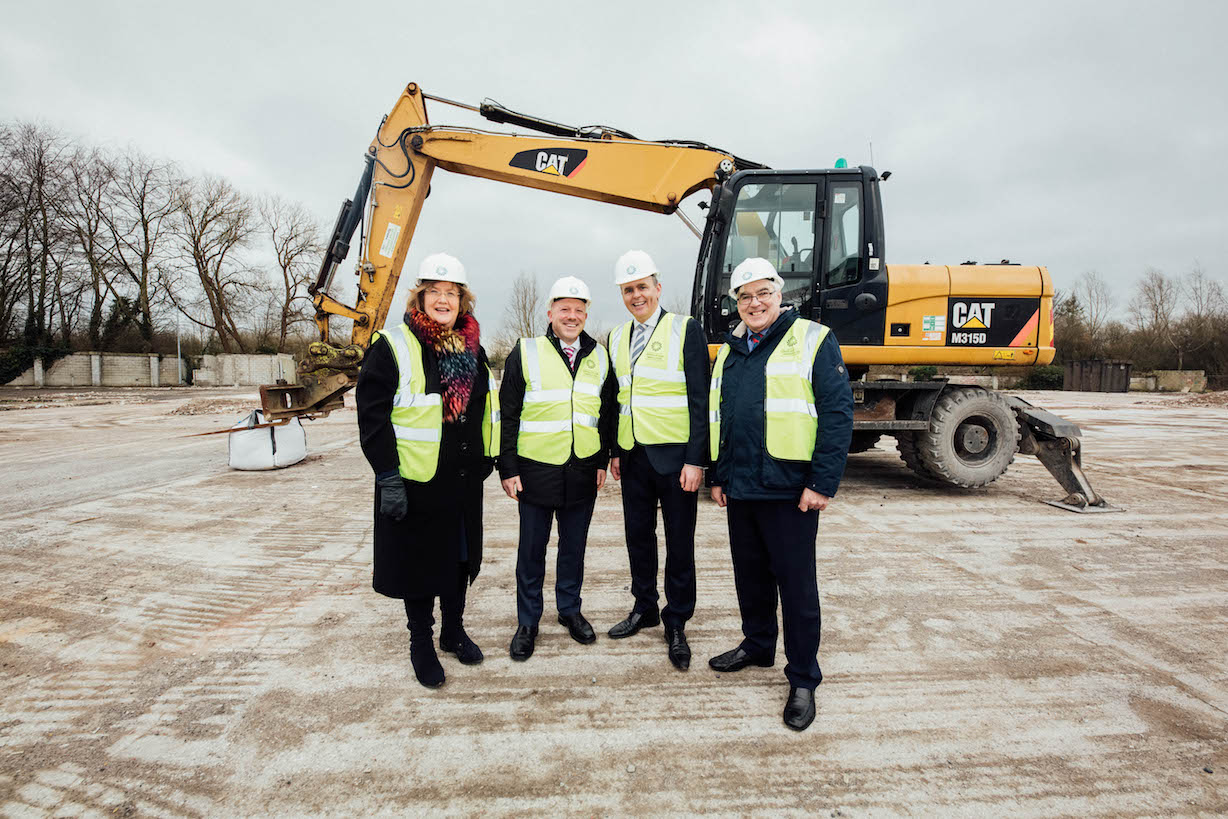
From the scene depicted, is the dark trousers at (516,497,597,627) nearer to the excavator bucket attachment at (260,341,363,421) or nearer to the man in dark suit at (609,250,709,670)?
the man in dark suit at (609,250,709,670)

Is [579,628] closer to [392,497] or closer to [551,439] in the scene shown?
[551,439]

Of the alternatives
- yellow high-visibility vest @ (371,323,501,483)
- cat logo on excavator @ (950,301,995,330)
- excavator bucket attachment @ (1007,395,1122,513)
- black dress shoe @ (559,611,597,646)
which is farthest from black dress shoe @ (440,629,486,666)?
excavator bucket attachment @ (1007,395,1122,513)

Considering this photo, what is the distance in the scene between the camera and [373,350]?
2.45 meters

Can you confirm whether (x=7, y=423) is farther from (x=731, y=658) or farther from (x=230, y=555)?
(x=731, y=658)

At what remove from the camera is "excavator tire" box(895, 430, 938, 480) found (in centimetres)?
619

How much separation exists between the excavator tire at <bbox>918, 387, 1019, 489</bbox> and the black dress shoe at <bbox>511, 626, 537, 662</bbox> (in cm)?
500

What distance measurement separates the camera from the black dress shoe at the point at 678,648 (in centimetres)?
271

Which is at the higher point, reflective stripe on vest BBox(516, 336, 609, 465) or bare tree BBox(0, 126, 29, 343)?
bare tree BBox(0, 126, 29, 343)

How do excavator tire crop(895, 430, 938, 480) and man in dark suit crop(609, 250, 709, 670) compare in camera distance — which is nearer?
man in dark suit crop(609, 250, 709, 670)

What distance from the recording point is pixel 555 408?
2848mm

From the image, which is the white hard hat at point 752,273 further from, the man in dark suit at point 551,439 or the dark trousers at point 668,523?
the dark trousers at point 668,523

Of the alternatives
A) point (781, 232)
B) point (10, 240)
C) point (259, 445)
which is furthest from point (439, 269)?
point (10, 240)

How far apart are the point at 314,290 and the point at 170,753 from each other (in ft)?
18.6

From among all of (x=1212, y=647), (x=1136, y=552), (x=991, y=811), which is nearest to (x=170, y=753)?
(x=991, y=811)
